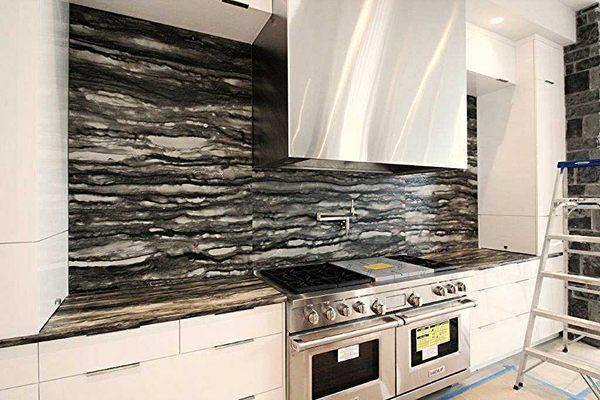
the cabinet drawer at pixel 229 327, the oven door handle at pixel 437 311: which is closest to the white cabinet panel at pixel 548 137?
the oven door handle at pixel 437 311

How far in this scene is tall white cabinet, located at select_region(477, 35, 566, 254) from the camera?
106 inches

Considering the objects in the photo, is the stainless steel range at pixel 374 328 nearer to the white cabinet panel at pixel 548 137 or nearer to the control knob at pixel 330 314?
the control knob at pixel 330 314

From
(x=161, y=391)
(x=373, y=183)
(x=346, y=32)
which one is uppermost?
(x=346, y=32)

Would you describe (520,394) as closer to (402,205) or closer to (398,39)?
(402,205)

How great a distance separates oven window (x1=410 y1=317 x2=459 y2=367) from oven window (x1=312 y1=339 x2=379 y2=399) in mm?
285

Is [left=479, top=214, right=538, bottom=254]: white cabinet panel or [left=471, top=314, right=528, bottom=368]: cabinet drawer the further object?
[left=479, top=214, right=538, bottom=254]: white cabinet panel

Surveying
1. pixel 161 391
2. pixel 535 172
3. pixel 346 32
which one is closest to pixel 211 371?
pixel 161 391

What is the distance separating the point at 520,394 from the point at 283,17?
2725mm

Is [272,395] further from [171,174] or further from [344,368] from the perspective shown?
[171,174]

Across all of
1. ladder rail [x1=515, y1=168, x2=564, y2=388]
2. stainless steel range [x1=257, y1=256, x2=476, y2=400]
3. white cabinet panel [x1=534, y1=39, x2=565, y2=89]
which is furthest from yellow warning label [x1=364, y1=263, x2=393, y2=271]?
white cabinet panel [x1=534, y1=39, x2=565, y2=89]

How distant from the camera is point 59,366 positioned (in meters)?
1.10

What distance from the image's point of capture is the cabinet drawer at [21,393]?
103 centimetres

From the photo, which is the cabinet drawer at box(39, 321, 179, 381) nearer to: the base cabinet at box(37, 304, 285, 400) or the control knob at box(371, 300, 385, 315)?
the base cabinet at box(37, 304, 285, 400)

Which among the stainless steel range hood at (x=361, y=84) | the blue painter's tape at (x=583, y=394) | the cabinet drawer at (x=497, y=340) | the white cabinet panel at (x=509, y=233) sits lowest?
the blue painter's tape at (x=583, y=394)
